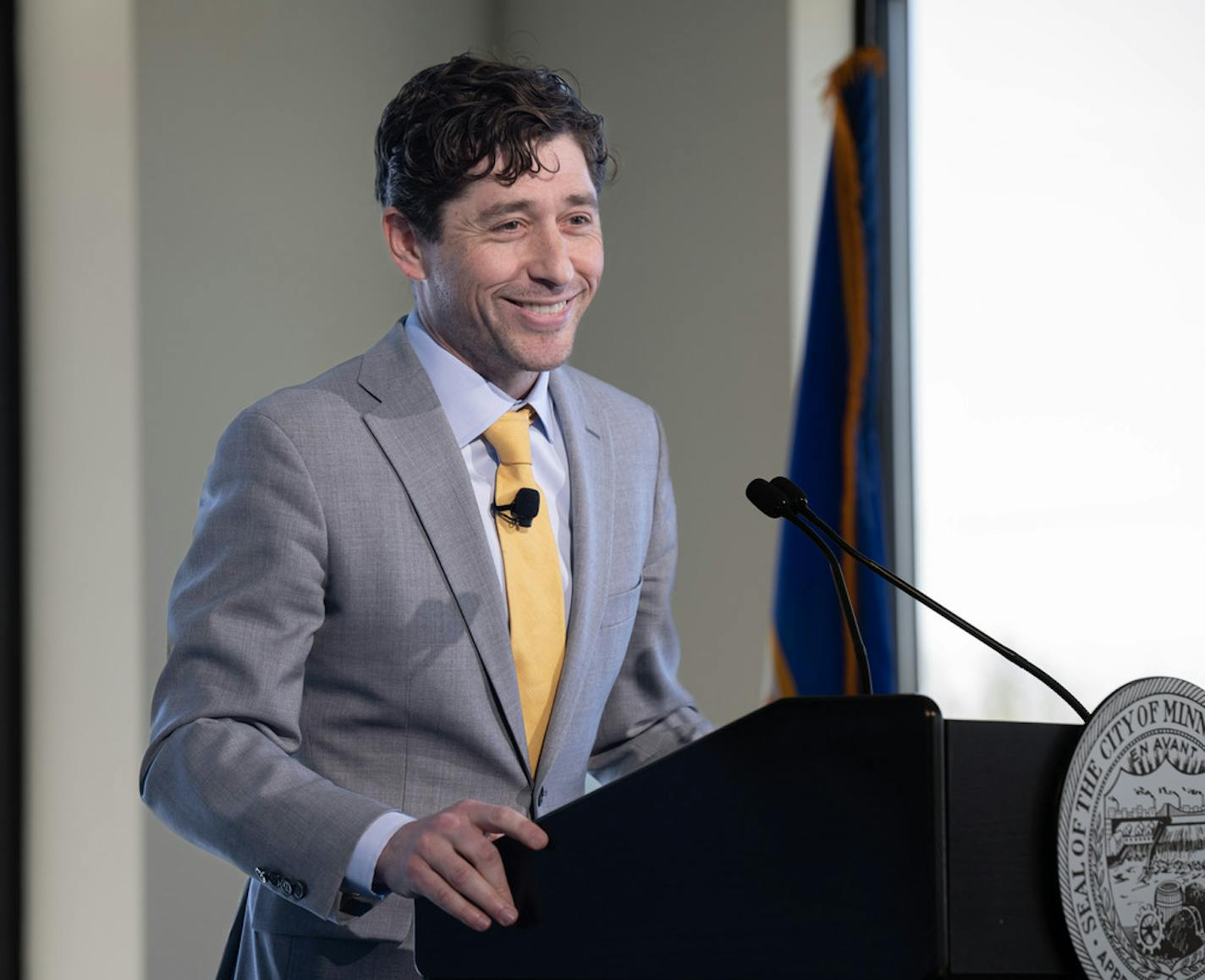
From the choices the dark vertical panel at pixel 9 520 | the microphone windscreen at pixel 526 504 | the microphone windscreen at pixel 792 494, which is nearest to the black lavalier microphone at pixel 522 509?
the microphone windscreen at pixel 526 504

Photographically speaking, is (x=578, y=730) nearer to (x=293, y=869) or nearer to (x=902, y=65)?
(x=293, y=869)

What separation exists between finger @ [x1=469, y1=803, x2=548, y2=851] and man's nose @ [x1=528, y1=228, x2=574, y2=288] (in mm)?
705

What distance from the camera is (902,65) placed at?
12.4 ft

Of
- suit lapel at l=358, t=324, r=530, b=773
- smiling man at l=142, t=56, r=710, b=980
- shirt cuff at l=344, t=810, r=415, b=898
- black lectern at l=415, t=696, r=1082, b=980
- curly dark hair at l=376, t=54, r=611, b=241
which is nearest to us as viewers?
black lectern at l=415, t=696, r=1082, b=980

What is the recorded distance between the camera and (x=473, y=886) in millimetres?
1152

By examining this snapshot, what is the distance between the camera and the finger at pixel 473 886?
115 centimetres

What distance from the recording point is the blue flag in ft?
10.3

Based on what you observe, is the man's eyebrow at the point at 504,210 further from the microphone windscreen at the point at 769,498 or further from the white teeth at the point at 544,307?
the microphone windscreen at the point at 769,498

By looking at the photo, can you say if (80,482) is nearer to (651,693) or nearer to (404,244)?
(404,244)

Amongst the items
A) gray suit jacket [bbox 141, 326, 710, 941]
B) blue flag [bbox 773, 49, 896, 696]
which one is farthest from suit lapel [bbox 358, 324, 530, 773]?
blue flag [bbox 773, 49, 896, 696]

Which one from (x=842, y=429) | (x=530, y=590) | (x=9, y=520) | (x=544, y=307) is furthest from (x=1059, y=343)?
(x=9, y=520)

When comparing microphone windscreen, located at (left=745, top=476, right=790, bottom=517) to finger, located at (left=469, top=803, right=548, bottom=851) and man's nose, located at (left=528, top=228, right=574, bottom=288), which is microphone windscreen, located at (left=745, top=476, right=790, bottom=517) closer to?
finger, located at (left=469, top=803, right=548, bottom=851)

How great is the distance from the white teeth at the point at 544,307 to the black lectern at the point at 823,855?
0.72 m

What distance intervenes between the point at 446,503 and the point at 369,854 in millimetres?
450
